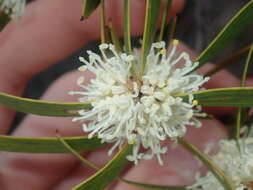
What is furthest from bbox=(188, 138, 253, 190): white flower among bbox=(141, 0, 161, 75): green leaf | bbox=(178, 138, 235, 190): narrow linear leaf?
bbox=(141, 0, 161, 75): green leaf

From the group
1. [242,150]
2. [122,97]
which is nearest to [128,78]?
[122,97]

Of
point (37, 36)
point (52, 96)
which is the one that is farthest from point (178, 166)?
point (37, 36)

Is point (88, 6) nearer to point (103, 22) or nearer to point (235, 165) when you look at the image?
point (103, 22)

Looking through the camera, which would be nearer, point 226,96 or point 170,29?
point 226,96

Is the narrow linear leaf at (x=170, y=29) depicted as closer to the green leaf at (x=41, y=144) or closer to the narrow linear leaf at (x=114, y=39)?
the narrow linear leaf at (x=114, y=39)

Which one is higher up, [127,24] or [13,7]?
[13,7]

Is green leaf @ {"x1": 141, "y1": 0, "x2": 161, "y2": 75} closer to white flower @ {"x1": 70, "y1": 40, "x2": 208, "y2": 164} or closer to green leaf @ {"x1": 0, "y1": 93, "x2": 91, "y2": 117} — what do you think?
white flower @ {"x1": 70, "y1": 40, "x2": 208, "y2": 164}

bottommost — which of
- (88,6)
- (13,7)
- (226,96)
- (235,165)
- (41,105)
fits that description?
(235,165)
